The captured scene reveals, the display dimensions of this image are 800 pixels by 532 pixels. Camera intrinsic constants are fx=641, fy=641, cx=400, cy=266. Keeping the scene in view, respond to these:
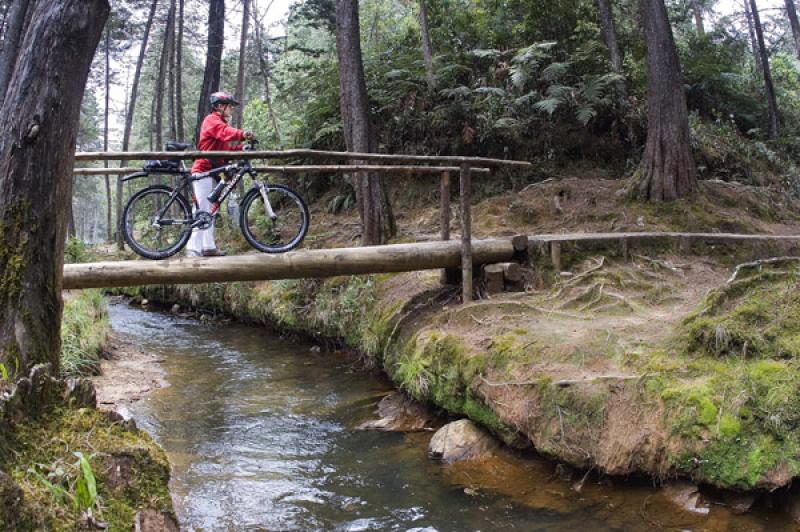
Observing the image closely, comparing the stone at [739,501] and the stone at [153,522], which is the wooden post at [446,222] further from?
the stone at [153,522]

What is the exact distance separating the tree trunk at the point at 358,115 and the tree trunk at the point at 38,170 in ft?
20.6

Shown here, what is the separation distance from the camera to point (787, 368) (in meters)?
4.85

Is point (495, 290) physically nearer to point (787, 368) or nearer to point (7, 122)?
point (787, 368)

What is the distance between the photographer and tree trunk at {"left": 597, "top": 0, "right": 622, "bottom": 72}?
14664mm

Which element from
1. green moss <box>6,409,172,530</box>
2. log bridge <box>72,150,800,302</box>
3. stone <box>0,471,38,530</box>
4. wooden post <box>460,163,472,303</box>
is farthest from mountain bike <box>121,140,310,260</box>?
stone <box>0,471,38,530</box>

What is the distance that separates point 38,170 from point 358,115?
6.68 m

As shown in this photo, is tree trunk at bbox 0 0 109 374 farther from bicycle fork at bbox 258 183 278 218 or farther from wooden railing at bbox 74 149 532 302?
bicycle fork at bbox 258 183 278 218

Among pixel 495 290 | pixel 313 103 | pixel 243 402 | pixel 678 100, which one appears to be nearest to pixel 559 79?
pixel 678 100

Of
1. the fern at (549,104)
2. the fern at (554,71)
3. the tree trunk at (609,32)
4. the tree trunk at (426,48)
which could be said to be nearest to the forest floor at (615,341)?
the fern at (549,104)

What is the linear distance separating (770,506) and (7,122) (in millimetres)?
5529

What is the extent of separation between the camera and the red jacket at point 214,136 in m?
7.49

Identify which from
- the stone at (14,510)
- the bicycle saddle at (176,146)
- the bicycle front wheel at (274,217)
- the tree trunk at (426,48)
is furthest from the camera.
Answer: the tree trunk at (426,48)

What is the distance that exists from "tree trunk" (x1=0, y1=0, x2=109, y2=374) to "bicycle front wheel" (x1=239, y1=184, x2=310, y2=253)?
3.56 m

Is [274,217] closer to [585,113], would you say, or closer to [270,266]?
[270,266]
